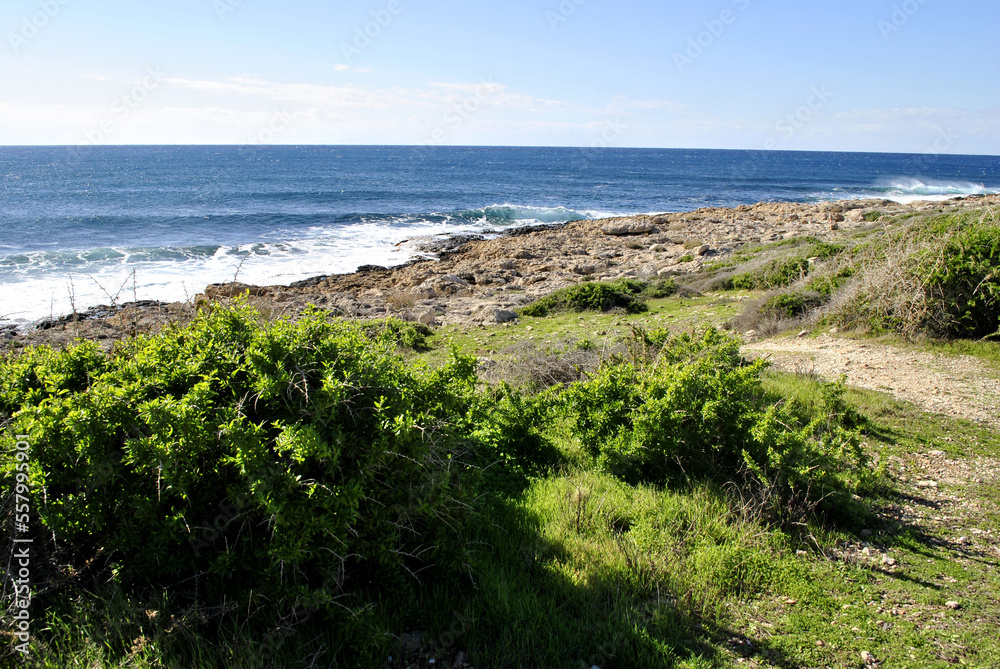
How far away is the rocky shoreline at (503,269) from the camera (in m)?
14.7

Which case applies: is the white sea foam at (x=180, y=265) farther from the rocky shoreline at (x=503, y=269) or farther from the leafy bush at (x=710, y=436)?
the leafy bush at (x=710, y=436)

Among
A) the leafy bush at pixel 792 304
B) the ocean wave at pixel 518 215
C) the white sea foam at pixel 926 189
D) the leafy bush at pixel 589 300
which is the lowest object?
the leafy bush at pixel 589 300

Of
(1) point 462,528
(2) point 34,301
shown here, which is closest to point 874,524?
(1) point 462,528

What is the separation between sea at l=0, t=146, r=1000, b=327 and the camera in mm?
23000

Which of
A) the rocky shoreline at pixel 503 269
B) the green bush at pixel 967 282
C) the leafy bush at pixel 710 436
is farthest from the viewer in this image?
the rocky shoreline at pixel 503 269

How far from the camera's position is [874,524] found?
15.0ft

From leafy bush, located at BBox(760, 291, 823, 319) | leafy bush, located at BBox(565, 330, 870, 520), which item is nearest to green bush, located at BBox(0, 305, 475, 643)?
leafy bush, located at BBox(565, 330, 870, 520)

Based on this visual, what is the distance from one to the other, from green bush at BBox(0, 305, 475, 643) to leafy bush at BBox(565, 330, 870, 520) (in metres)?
2.31

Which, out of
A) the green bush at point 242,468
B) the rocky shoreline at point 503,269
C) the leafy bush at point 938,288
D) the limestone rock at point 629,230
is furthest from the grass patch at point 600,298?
the limestone rock at point 629,230

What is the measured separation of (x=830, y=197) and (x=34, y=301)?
6645 cm

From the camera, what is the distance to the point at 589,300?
14953 mm

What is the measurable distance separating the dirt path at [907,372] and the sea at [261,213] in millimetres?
8491

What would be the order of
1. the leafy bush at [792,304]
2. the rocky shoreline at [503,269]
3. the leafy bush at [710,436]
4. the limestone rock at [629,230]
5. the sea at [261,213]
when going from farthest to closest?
the limestone rock at [629,230] < the sea at [261,213] < the rocky shoreline at [503,269] < the leafy bush at [792,304] < the leafy bush at [710,436]

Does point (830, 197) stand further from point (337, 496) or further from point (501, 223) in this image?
point (337, 496)
